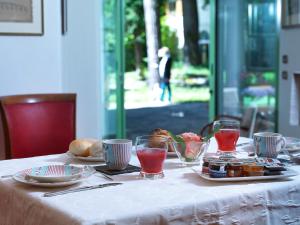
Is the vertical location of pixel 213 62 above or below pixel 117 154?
above

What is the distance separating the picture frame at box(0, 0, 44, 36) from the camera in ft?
10.4

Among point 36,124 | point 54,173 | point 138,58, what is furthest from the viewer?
point 138,58

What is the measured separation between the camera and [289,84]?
15.0ft

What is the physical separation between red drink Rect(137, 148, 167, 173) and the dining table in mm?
42

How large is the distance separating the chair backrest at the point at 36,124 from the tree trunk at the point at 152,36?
7.28 metres

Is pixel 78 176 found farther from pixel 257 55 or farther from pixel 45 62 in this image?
pixel 257 55

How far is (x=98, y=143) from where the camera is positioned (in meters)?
1.96

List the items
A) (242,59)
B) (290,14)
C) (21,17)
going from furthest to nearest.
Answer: (242,59) < (290,14) < (21,17)

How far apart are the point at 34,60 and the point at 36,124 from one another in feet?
2.47

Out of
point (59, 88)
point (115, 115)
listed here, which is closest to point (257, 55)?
point (115, 115)

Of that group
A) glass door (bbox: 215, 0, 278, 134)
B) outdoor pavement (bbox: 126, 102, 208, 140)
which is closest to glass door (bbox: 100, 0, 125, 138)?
outdoor pavement (bbox: 126, 102, 208, 140)

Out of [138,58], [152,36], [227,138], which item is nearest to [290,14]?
[227,138]

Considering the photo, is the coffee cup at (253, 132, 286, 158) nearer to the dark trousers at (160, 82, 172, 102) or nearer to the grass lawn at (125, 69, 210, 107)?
the dark trousers at (160, 82, 172, 102)

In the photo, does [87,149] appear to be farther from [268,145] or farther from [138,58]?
[138,58]
